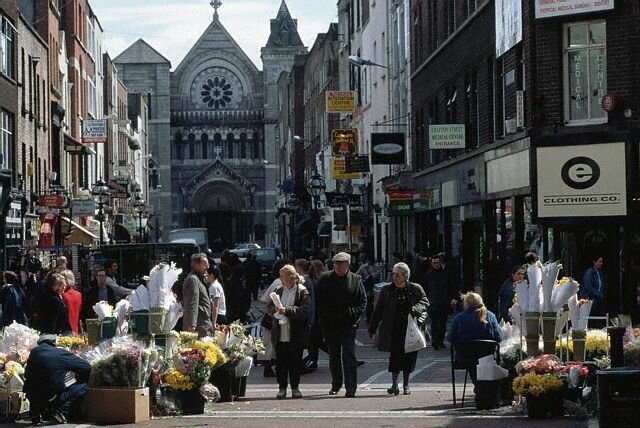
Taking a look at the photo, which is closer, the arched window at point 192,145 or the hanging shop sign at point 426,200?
the hanging shop sign at point 426,200

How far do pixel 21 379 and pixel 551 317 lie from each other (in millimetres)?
5614

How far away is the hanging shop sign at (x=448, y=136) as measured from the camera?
3372 centimetres

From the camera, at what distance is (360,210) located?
53.8m

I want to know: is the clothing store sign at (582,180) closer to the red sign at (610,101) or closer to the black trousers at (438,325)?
the red sign at (610,101)

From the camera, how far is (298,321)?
17.9m

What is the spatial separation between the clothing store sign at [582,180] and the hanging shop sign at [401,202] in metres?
14.9

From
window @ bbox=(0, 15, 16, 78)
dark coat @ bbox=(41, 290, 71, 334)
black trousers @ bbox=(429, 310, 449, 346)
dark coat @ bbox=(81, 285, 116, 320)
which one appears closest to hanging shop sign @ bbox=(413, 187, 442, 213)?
window @ bbox=(0, 15, 16, 78)

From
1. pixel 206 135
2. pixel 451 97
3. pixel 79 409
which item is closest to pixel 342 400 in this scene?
pixel 79 409

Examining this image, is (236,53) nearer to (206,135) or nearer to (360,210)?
(206,135)

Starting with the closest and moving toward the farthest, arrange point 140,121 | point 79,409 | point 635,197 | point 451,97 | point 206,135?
point 79,409, point 635,197, point 451,97, point 140,121, point 206,135

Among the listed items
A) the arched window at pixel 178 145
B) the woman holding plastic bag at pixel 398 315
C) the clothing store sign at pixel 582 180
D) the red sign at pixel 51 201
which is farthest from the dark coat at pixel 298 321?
the arched window at pixel 178 145

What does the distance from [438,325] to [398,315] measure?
8145mm

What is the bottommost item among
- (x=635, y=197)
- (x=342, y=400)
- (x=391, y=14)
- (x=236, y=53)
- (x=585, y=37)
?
(x=342, y=400)

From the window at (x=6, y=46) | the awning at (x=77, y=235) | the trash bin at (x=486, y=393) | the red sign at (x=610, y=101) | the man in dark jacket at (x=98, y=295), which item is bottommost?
the trash bin at (x=486, y=393)
